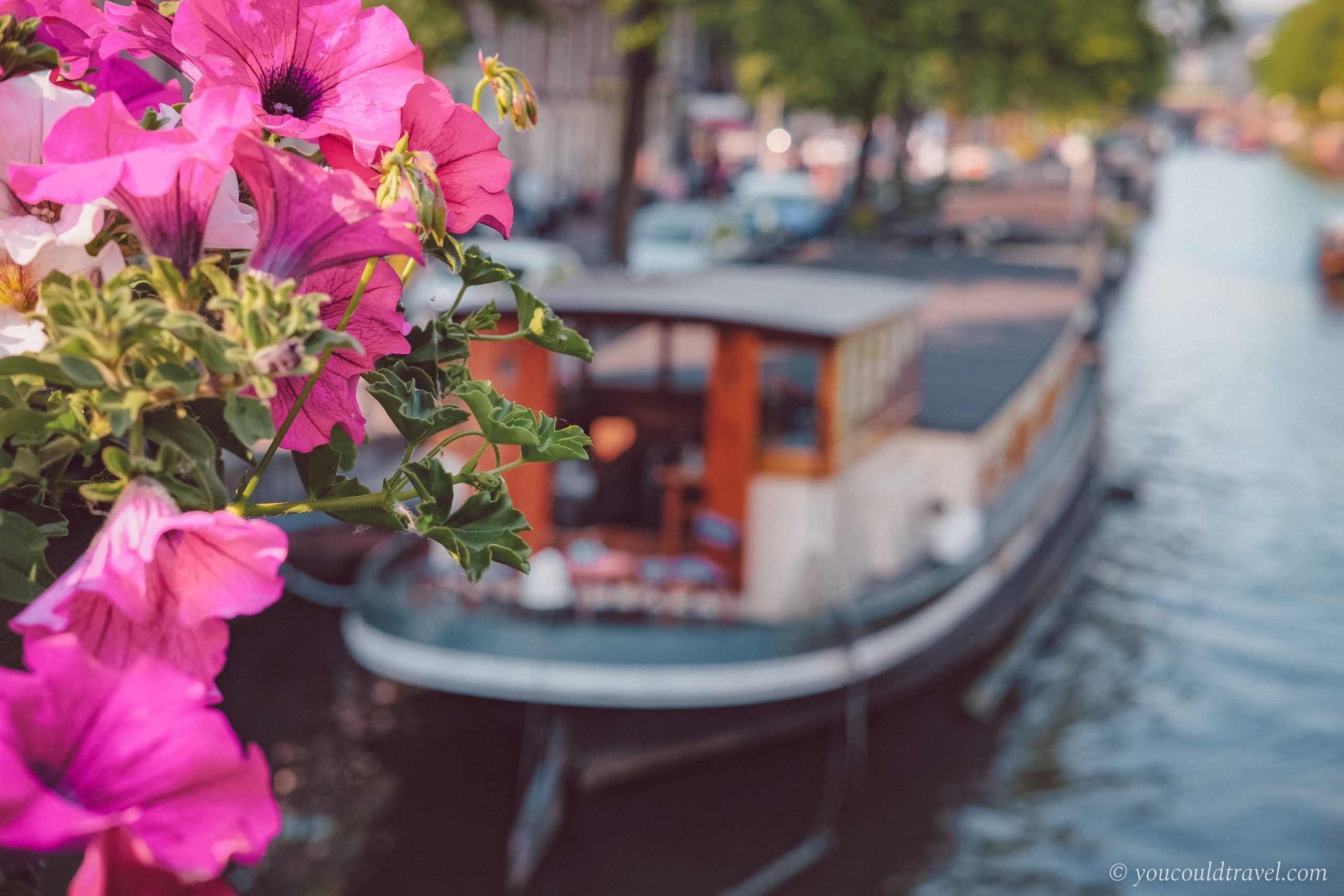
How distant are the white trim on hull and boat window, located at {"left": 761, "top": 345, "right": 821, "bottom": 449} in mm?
1296

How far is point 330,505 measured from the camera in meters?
1.03

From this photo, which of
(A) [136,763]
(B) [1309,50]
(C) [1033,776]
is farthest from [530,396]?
(B) [1309,50]

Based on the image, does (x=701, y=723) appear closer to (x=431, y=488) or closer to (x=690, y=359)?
(x=690, y=359)

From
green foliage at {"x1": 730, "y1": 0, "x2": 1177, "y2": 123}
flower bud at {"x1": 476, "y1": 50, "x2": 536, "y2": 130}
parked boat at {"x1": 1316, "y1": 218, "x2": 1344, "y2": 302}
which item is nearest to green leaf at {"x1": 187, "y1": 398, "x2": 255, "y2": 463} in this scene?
flower bud at {"x1": 476, "y1": 50, "x2": 536, "y2": 130}

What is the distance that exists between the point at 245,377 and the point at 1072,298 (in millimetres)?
16414

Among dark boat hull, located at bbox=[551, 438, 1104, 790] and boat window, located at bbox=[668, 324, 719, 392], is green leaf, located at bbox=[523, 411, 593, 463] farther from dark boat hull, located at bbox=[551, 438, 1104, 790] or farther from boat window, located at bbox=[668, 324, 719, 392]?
boat window, located at bbox=[668, 324, 719, 392]

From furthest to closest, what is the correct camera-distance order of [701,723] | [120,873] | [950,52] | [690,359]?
[950,52], [690,359], [701,723], [120,873]

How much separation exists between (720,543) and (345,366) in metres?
7.58

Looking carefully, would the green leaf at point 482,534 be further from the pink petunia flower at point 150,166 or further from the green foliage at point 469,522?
the pink petunia flower at point 150,166

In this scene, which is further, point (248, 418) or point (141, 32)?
point (141, 32)

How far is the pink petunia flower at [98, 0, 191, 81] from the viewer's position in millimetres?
1049

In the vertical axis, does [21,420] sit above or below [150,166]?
below

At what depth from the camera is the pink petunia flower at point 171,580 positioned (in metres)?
0.82

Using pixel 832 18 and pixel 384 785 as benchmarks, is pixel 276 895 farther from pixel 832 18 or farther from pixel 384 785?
pixel 832 18
